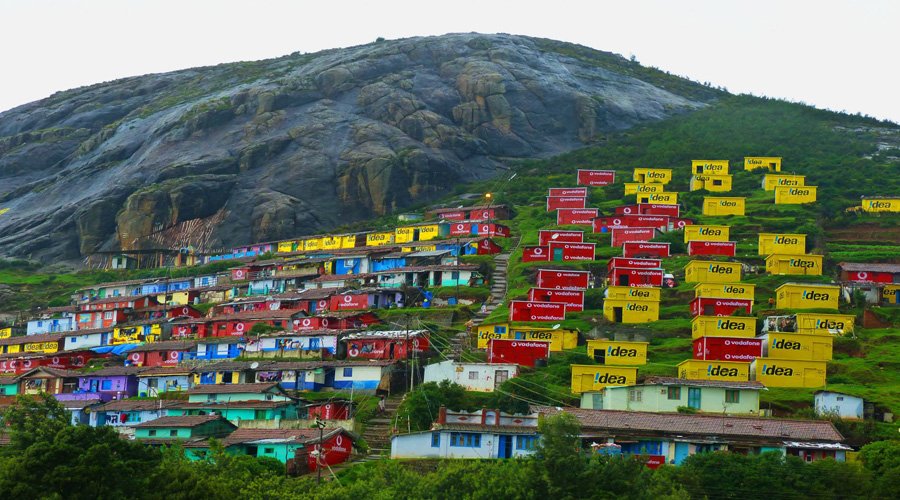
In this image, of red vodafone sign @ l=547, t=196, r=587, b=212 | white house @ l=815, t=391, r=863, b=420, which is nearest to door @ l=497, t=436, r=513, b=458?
white house @ l=815, t=391, r=863, b=420

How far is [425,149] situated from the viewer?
160 metres

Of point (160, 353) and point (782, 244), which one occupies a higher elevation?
point (782, 244)

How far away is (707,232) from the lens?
10931 centimetres

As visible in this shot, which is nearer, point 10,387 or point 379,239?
point 10,387

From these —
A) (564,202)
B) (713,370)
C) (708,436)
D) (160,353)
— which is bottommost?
(160,353)

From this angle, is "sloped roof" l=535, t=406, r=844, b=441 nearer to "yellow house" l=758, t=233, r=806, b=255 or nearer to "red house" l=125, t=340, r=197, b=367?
"red house" l=125, t=340, r=197, b=367

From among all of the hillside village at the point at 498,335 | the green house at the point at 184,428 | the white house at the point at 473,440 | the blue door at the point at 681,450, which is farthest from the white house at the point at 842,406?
the green house at the point at 184,428

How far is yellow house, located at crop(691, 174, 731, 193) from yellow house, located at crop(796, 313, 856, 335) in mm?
54706

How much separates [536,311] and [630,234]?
28.5 m

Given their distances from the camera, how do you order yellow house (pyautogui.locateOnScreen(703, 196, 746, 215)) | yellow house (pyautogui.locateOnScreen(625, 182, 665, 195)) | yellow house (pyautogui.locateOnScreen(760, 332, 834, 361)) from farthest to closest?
yellow house (pyautogui.locateOnScreen(625, 182, 665, 195)) → yellow house (pyautogui.locateOnScreen(703, 196, 746, 215)) → yellow house (pyautogui.locateOnScreen(760, 332, 834, 361))

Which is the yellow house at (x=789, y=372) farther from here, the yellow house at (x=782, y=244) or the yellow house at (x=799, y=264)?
the yellow house at (x=782, y=244)

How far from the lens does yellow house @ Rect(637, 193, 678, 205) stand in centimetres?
12669

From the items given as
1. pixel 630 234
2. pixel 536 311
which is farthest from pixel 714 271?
pixel 630 234

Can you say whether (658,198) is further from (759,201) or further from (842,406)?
(842,406)
